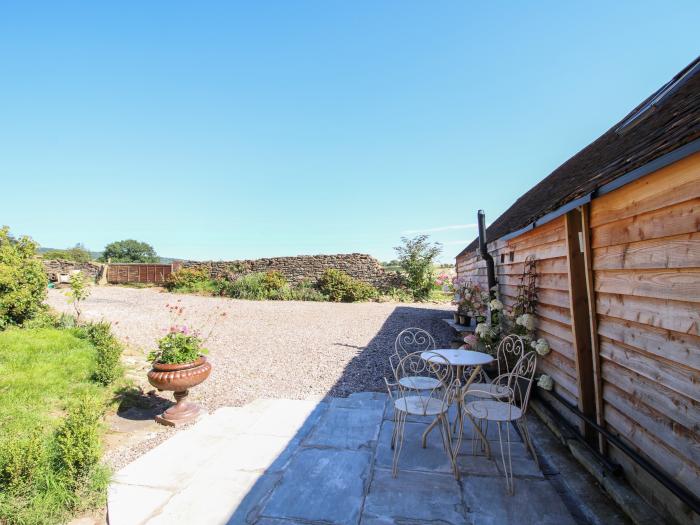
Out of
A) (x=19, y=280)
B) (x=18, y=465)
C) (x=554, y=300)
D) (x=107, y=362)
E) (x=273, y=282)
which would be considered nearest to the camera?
(x=18, y=465)

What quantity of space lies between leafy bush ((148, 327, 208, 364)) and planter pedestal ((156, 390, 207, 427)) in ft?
1.18

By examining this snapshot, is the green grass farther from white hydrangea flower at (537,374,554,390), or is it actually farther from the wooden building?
white hydrangea flower at (537,374,554,390)

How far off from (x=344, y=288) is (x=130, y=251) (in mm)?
38880

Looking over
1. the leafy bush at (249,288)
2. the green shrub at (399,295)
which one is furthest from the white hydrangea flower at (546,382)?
the leafy bush at (249,288)

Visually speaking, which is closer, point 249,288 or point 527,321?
point 527,321

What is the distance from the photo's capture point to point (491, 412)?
245 centimetres

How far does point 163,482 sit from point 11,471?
86cm

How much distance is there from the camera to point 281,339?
7.38 meters

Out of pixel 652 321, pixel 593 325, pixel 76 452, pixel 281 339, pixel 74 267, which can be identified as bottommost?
pixel 281 339

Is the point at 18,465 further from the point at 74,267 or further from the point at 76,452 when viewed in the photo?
the point at 74,267

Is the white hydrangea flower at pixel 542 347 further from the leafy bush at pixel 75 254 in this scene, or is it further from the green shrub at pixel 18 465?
the leafy bush at pixel 75 254

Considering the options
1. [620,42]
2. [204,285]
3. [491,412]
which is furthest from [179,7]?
[204,285]

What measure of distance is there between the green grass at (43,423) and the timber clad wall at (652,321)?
3.36m

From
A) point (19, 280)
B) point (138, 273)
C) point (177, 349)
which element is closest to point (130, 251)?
point (138, 273)
